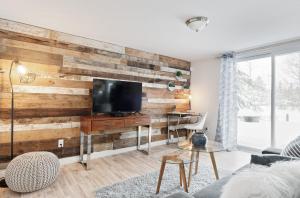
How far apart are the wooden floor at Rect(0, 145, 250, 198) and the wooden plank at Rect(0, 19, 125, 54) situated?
2208 mm

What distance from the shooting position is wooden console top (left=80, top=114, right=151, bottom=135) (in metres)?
2.98

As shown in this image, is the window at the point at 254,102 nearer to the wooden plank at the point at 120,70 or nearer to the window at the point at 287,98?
the window at the point at 287,98

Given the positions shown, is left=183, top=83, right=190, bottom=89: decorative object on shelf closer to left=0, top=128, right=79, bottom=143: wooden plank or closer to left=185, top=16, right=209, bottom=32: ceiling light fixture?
left=185, top=16, right=209, bottom=32: ceiling light fixture

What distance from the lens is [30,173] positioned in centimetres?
219

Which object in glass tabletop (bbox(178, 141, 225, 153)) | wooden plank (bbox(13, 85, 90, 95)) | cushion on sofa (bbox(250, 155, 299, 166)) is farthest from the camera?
wooden plank (bbox(13, 85, 90, 95))

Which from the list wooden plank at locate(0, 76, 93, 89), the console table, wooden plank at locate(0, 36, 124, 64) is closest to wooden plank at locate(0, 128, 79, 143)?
the console table

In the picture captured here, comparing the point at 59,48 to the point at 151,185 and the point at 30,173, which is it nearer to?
the point at 30,173

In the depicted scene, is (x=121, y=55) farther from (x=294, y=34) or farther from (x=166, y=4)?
(x=294, y=34)

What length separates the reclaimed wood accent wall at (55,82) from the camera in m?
2.76

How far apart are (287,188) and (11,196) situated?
272cm

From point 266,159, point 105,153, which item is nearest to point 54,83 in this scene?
point 105,153

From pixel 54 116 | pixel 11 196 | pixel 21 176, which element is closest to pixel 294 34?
pixel 54 116

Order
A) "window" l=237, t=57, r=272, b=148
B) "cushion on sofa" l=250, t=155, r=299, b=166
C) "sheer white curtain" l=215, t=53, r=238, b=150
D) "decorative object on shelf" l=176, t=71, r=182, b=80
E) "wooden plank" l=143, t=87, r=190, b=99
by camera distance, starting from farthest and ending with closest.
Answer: "decorative object on shelf" l=176, t=71, r=182, b=80
"wooden plank" l=143, t=87, r=190, b=99
"sheer white curtain" l=215, t=53, r=238, b=150
"window" l=237, t=57, r=272, b=148
"cushion on sofa" l=250, t=155, r=299, b=166

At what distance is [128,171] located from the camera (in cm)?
291
